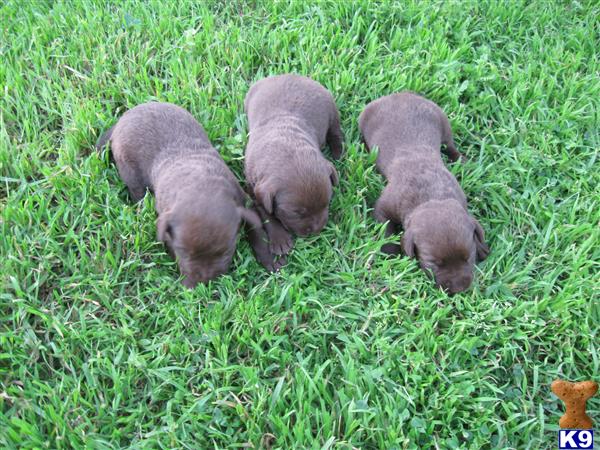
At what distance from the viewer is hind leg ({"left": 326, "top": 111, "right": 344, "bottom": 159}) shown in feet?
17.7

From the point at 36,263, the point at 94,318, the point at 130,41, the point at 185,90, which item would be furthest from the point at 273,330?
the point at 130,41

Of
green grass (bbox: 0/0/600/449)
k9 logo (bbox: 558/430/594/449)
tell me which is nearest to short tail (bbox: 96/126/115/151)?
green grass (bbox: 0/0/600/449)

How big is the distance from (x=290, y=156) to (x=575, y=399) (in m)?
→ 2.69

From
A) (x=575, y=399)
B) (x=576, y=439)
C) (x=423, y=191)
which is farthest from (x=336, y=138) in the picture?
(x=576, y=439)

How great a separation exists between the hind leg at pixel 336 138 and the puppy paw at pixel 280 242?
3.87 ft

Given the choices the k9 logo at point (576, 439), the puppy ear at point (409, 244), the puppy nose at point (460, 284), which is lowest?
the k9 logo at point (576, 439)

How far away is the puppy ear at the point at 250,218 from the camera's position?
169 inches

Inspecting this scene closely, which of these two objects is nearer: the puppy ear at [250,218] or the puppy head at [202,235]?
the puppy head at [202,235]

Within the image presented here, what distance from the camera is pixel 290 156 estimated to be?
14.8 feet

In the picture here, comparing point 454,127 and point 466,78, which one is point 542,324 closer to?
point 454,127

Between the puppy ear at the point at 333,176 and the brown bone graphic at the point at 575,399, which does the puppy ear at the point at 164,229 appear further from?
the brown bone graphic at the point at 575,399

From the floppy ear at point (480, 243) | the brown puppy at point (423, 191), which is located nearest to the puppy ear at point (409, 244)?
the brown puppy at point (423, 191)

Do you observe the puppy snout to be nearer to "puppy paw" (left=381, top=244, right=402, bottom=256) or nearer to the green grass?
the green grass

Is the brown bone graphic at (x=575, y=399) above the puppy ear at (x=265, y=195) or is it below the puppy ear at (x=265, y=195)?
below
